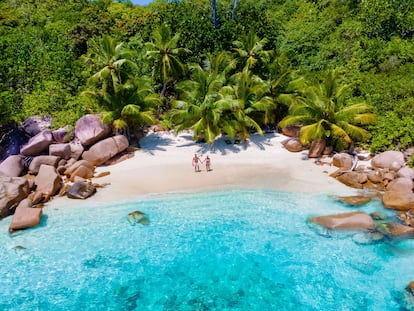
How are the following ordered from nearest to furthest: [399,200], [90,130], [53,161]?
1. [399,200]
2. [53,161]
3. [90,130]

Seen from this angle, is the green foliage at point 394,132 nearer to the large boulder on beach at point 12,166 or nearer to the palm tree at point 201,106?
the palm tree at point 201,106

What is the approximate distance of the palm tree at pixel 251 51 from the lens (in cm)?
2848

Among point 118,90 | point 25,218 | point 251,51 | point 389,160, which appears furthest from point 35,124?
point 389,160

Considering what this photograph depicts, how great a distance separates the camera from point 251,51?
28.6 metres

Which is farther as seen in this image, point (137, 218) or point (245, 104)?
point (245, 104)

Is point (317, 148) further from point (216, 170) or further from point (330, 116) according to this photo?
point (216, 170)

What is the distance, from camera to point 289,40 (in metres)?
37.6

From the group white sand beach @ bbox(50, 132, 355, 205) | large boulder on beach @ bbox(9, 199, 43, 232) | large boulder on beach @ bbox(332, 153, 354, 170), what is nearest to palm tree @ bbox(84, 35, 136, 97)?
white sand beach @ bbox(50, 132, 355, 205)

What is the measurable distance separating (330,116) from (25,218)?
1984 cm

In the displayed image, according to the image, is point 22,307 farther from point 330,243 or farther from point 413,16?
point 413,16

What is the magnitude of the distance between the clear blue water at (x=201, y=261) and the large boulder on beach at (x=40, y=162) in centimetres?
531

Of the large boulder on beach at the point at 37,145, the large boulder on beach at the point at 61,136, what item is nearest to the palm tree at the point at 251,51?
the large boulder on beach at the point at 61,136

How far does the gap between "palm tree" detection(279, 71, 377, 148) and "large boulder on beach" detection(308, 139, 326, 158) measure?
0.36 m

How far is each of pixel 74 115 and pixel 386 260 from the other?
77.1 ft
